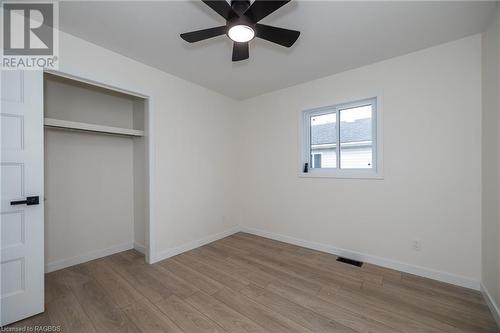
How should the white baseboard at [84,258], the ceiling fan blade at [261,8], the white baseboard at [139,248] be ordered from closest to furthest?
the ceiling fan blade at [261,8] < the white baseboard at [84,258] < the white baseboard at [139,248]

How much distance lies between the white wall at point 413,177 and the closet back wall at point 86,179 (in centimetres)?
265

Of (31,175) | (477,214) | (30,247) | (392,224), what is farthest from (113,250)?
(477,214)

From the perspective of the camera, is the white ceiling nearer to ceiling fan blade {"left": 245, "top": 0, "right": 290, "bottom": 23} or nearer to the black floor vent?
ceiling fan blade {"left": 245, "top": 0, "right": 290, "bottom": 23}

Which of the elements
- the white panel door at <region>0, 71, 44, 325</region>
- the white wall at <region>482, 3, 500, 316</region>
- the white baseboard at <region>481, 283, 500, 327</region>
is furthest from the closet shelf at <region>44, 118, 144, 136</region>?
the white baseboard at <region>481, 283, 500, 327</region>

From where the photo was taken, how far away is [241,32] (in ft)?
5.52

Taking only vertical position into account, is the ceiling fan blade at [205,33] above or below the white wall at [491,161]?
above

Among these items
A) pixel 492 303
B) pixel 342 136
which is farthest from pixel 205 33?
pixel 492 303

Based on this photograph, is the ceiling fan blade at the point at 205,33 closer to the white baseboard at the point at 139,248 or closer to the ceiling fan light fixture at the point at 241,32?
the ceiling fan light fixture at the point at 241,32

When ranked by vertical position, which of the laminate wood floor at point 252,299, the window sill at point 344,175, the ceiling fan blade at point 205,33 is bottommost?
the laminate wood floor at point 252,299

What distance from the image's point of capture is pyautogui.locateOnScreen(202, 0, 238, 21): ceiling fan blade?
139 cm

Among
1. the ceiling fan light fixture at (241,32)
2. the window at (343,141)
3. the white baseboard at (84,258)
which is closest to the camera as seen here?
the ceiling fan light fixture at (241,32)

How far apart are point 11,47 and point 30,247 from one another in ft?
5.60

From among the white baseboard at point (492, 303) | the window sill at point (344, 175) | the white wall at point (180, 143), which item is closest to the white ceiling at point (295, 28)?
the white wall at point (180, 143)

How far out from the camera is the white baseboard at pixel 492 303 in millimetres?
1656
